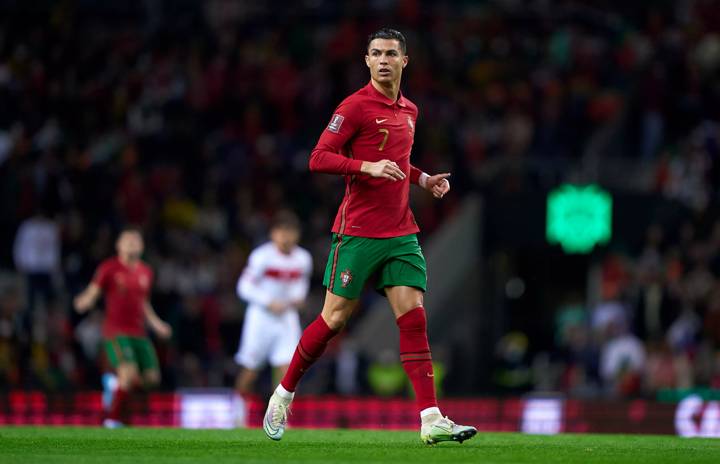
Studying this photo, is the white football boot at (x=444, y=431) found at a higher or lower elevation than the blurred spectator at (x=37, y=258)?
lower

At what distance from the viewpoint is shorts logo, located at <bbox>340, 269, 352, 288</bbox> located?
9.02 m

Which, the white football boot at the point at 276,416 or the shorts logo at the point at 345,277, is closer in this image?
the shorts logo at the point at 345,277

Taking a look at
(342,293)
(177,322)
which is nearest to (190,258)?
(177,322)

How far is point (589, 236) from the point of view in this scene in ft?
64.1

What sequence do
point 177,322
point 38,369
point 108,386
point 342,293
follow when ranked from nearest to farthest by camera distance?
point 342,293
point 108,386
point 38,369
point 177,322

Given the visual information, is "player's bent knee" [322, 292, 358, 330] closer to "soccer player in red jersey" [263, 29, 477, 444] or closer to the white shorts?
"soccer player in red jersey" [263, 29, 477, 444]

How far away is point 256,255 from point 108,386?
200cm

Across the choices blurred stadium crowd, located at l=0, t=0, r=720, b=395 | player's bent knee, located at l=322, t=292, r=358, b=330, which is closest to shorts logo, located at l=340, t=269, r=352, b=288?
player's bent knee, located at l=322, t=292, r=358, b=330

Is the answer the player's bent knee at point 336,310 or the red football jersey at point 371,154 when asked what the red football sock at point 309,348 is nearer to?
the player's bent knee at point 336,310

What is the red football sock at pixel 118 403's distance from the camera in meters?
13.7

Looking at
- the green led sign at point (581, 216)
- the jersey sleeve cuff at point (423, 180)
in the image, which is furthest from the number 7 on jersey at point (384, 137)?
the green led sign at point (581, 216)

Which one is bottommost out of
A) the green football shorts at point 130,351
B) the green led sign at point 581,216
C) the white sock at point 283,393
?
the white sock at point 283,393

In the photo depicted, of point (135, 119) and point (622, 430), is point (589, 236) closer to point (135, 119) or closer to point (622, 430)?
point (622, 430)

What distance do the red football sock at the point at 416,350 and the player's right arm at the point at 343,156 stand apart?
0.94 meters
